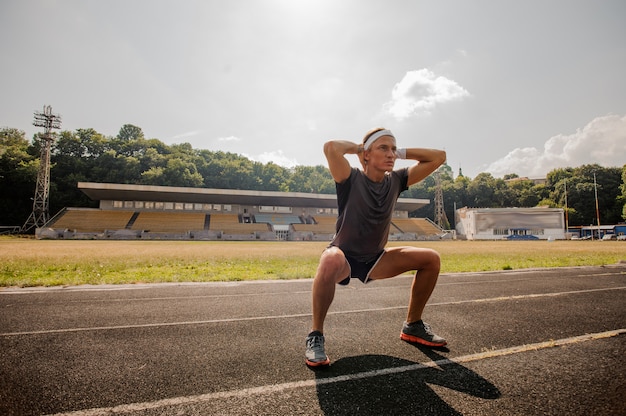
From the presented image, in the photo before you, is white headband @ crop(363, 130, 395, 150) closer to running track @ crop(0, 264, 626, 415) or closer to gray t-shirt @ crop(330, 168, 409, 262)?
gray t-shirt @ crop(330, 168, 409, 262)

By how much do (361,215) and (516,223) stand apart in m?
76.6

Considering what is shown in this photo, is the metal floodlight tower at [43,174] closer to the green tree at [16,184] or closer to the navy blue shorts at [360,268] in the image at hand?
the green tree at [16,184]

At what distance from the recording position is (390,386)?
2.32 m

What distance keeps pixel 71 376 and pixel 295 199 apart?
52.1 metres

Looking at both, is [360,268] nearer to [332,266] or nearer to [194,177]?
[332,266]

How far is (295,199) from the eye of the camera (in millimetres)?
54531

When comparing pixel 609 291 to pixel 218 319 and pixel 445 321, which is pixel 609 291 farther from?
pixel 218 319

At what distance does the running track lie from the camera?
6.81ft

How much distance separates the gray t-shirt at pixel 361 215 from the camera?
10.6 feet

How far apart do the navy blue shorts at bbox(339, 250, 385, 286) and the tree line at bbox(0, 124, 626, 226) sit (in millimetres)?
61459

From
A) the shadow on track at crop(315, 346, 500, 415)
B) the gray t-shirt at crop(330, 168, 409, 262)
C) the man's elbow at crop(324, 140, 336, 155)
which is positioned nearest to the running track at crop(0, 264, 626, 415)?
the shadow on track at crop(315, 346, 500, 415)

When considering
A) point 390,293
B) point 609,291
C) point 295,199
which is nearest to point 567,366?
point 390,293

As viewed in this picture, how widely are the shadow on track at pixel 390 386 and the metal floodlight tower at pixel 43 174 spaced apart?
5467cm

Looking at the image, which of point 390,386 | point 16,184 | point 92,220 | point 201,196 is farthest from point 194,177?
point 390,386
